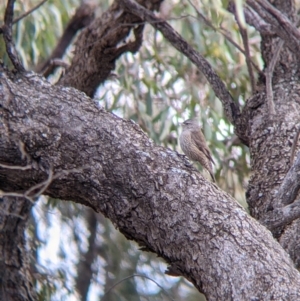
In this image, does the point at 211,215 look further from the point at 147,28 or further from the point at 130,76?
the point at 147,28

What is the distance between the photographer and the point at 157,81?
5.66 m

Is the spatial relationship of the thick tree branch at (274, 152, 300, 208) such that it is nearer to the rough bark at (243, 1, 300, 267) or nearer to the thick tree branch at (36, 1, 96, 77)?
the rough bark at (243, 1, 300, 267)

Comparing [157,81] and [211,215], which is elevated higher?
[211,215]

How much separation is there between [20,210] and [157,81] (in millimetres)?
2129

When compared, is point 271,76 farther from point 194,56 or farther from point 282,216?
point 282,216

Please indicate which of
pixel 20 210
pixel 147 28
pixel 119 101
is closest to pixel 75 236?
pixel 119 101

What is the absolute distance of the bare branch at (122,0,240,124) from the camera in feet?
11.3

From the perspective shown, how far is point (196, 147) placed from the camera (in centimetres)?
472

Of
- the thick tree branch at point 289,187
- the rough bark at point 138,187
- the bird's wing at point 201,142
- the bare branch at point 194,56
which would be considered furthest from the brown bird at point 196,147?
the rough bark at point 138,187

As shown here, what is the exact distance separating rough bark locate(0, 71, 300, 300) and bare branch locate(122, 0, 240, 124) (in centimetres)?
80

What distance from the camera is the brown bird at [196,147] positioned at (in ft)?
15.4

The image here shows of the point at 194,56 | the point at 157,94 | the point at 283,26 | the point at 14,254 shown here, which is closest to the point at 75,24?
the point at 157,94

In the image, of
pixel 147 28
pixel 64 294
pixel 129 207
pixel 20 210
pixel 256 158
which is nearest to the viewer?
pixel 129 207

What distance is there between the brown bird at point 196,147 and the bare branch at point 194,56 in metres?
1.14
